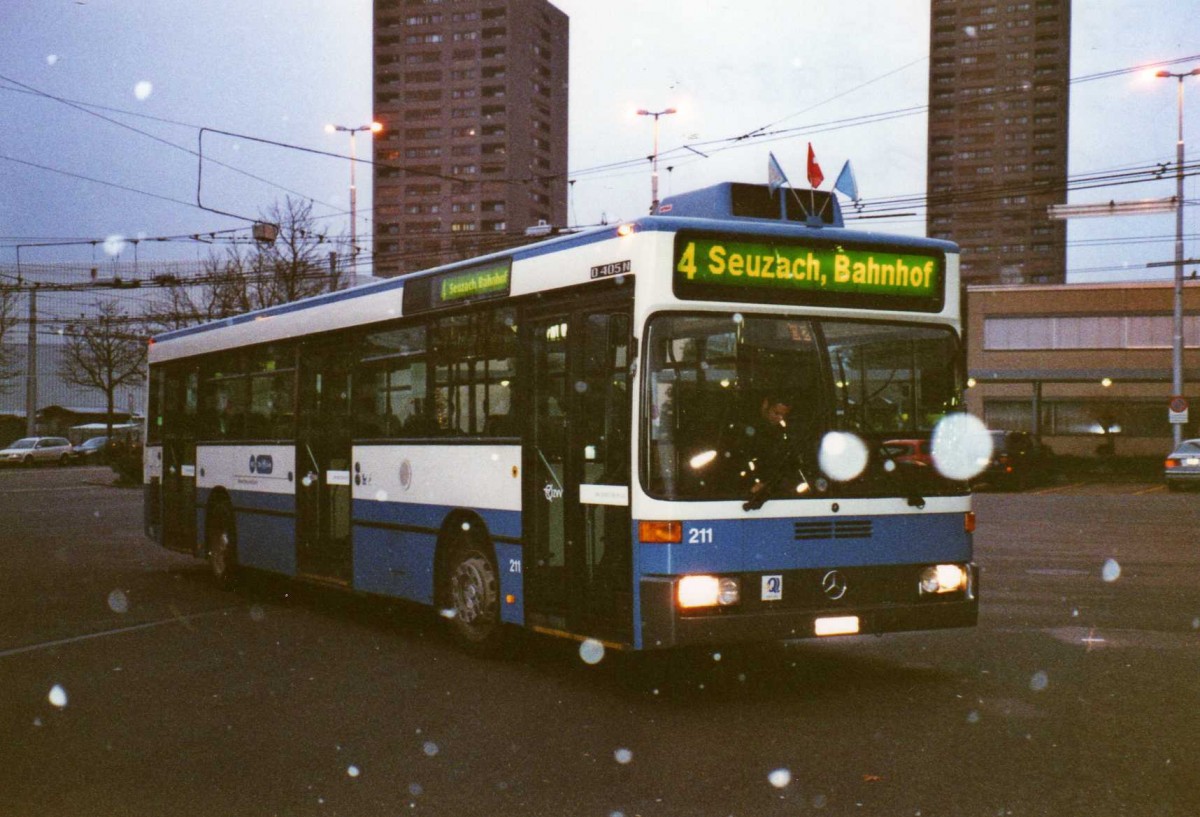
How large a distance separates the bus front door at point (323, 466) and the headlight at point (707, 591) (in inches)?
190

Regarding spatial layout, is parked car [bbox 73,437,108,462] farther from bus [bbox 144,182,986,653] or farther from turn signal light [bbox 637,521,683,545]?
turn signal light [bbox 637,521,683,545]

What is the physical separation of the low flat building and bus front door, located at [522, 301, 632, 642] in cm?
5554

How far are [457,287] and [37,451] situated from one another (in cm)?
5993

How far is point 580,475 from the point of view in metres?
8.34

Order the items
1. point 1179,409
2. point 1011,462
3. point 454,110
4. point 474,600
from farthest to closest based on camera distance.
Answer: point 454,110 < point 1179,409 < point 1011,462 < point 474,600

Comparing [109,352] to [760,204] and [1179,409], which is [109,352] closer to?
[1179,409]

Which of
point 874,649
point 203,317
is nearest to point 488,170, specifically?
point 203,317

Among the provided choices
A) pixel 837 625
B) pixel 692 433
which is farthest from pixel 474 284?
pixel 837 625

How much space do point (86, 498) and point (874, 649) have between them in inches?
1220

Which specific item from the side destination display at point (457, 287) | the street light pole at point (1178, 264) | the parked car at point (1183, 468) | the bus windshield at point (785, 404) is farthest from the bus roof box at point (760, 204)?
the street light pole at point (1178, 264)

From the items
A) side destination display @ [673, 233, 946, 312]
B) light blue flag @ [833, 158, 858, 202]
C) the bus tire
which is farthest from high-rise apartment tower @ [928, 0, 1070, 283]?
side destination display @ [673, 233, 946, 312]

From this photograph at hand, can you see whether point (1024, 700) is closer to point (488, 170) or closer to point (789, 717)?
point (789, 717)

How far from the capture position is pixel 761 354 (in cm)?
790

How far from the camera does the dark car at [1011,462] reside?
40406mm
